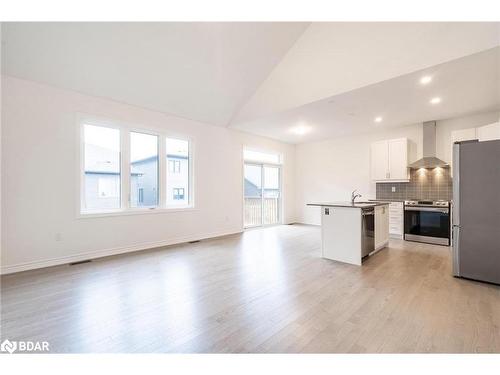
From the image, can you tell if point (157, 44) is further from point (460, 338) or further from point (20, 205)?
point (460, 338)

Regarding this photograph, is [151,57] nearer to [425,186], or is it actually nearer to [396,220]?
[396,220]

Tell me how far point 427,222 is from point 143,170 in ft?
20.1

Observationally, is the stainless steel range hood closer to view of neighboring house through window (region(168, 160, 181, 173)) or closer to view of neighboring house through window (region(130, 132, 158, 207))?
view of neighboring house through window (region(168, 160, 181, 173))

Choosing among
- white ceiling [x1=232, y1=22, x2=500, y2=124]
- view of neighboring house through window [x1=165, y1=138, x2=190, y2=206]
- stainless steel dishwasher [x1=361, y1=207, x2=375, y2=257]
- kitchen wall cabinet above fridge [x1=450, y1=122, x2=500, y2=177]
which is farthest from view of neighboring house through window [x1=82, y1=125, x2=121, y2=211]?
kitchen wall cabinet above fridge [x1=450, y1=122, x2=500, y2=177]

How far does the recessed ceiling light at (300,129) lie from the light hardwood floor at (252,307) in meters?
3.51

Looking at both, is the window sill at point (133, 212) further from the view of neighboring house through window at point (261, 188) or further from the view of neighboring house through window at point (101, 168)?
the view of neighboring house through window at point (261, 188)

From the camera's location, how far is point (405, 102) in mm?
4305

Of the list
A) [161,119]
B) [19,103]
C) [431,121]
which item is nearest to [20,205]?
[19,103]

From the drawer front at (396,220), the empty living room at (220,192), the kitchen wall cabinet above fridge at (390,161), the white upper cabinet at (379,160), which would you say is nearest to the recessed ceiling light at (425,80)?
the empty living room at (220,192)

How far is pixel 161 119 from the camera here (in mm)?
5000

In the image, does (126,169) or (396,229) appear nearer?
(126,169)

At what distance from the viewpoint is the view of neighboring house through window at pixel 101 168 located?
4.09 meters

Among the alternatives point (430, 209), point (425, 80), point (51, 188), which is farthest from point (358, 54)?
point (51, 188)
